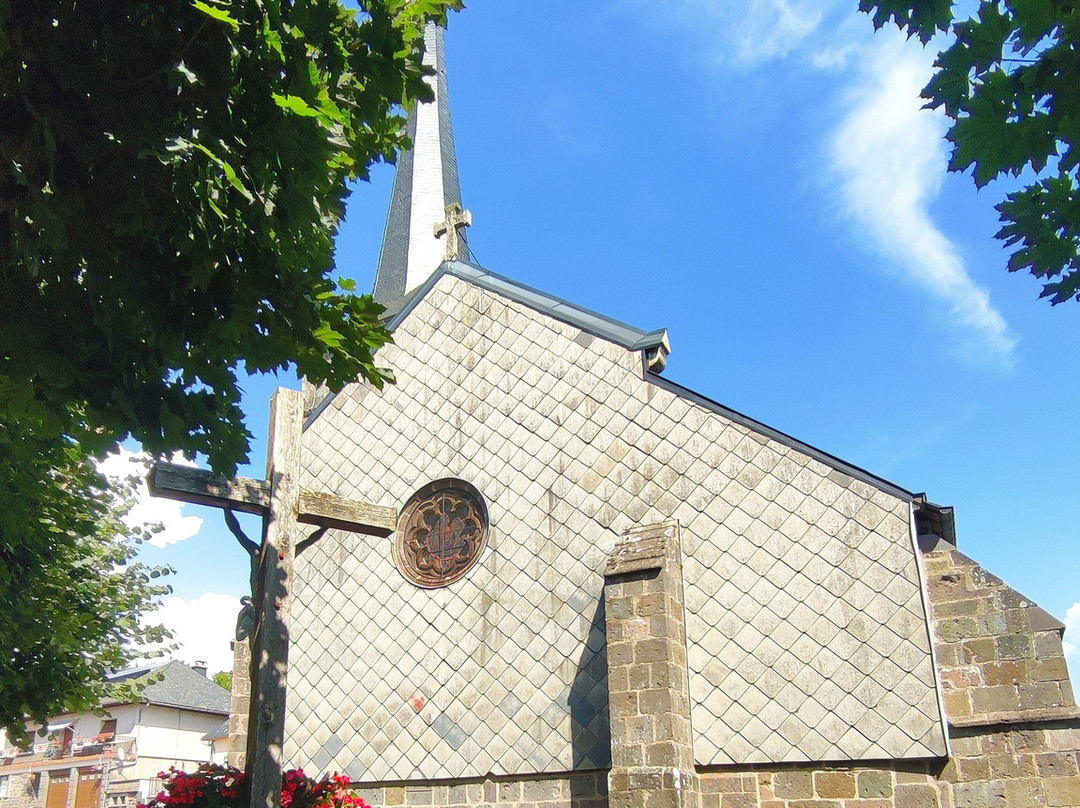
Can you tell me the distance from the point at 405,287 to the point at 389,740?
9.60m

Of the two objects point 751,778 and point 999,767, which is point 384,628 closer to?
point 751,778

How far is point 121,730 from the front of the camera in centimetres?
3412

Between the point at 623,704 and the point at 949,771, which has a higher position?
the point at 623,704

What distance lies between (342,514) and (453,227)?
26.0 ft

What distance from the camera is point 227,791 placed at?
575 centimetres

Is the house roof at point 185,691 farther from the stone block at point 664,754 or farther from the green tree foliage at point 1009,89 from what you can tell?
the green tree foliage at point 1009,89

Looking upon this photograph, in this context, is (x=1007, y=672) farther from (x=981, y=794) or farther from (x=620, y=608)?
(x=620, y=608)

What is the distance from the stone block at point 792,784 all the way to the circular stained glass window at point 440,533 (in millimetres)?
4276

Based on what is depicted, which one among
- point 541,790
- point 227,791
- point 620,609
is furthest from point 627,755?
point 227,791

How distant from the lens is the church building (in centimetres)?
828

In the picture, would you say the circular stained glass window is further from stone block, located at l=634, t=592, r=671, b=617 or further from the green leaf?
the green leaf

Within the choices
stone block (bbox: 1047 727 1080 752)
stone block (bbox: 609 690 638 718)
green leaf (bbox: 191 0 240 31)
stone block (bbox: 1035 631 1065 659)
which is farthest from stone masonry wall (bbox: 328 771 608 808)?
green leaf (bbox: 191 0 240 31)

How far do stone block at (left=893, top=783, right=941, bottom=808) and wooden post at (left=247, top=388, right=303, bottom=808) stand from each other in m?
5.28

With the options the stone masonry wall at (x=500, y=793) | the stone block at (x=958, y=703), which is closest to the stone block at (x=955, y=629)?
the stone block at (x=958, y=703)
